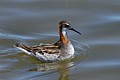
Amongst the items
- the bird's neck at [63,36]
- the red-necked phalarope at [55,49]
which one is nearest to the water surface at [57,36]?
the red-necked phalarope at [55,49]

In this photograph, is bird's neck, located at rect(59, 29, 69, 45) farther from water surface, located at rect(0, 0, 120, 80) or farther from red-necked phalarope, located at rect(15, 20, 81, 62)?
water surface, located at rect(0, 0, 120, 80)

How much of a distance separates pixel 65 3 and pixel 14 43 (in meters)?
3.11

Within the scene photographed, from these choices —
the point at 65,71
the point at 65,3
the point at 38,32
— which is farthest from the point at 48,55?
the point at 65,3

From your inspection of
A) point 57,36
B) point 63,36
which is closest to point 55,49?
point 63,36

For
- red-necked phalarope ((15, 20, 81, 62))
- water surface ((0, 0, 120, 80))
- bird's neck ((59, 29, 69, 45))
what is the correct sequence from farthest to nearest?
bird's neck ((59, 29, 69, 45)) → red-necked phalarope ((15, 20, 81, 62)) → water surface ((0, 0, 120, 80))

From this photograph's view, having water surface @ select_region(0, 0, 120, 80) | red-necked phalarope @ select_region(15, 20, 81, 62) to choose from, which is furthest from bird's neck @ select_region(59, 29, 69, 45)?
water surface @ select_region(0, 0, 120, 80)

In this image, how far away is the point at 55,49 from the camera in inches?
508

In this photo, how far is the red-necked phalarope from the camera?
1280 centimetres

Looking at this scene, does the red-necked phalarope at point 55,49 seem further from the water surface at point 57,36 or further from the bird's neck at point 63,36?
the water surface at point 57,36

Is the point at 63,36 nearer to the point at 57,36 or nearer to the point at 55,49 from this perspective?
the point at 55,49

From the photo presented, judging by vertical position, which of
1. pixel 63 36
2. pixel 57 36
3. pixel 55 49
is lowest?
pixel 55 49

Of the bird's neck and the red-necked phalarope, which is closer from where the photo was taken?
the red-necked phalarope

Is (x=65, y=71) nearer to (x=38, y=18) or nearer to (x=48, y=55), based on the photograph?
(x=48, y=55)

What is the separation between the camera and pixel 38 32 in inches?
560
